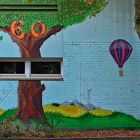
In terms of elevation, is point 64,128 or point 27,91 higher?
point 27,91

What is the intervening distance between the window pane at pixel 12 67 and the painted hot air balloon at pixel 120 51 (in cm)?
275

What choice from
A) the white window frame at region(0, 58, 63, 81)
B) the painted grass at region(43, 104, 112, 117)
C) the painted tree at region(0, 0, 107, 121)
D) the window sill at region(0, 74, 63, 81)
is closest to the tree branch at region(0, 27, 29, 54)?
the painted tree at region(0, 0, 107, 121)

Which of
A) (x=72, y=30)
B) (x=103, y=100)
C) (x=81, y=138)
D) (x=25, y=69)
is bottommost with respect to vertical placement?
(x=81, y=138)

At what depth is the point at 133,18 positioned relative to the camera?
13.7 meters

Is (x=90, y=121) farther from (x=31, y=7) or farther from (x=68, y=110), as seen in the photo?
(x=31, y=7)

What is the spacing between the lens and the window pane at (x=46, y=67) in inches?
540

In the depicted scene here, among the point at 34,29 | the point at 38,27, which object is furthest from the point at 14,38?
the point at 38,27

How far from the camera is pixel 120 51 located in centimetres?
1364

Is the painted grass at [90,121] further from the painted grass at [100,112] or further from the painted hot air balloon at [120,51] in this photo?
the painted hot air balloon at [120,51]

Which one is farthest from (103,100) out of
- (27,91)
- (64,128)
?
(27,91)

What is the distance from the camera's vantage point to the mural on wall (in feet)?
43.9

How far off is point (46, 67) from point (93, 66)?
1448mm

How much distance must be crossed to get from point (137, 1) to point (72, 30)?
7.09 ft

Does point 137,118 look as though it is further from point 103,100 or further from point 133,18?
point 133,18
